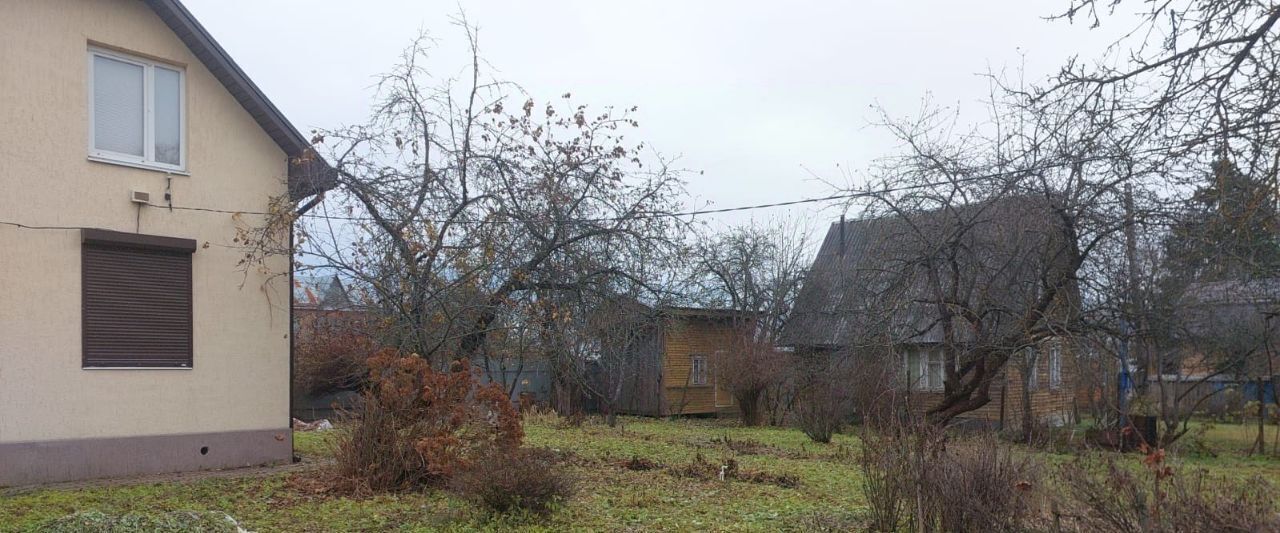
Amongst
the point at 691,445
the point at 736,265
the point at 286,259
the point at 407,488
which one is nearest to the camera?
the point at 407,488

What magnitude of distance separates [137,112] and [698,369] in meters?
22.1

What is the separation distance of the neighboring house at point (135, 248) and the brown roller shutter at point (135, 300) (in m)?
0.02

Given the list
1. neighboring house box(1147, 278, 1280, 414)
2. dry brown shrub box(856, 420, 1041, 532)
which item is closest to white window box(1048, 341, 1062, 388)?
neighboring house box(1147, 278, 1280, 414)

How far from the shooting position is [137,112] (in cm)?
1251

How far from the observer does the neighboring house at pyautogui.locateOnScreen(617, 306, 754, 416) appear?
30.2 m

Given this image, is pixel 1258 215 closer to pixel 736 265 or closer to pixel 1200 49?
pixel 1200 49

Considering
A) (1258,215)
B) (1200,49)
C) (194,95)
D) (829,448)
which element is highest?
(194,95)

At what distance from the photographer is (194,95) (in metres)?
12.9

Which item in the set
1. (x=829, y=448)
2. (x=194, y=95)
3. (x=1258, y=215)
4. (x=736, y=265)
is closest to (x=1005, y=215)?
(x=829, y=448)

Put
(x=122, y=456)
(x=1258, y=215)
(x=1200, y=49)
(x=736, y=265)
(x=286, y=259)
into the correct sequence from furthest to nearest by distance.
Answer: (x=736, y=265) < (x=286, y=259) < (x=122, y=456) < (x=1258, y=215) < (x=1200, y=49)

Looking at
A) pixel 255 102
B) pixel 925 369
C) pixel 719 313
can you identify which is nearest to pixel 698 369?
pixel 719 313

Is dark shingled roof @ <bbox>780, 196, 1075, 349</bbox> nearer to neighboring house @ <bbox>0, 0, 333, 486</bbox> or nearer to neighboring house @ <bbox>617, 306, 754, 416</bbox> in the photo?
neighboring house @ <bbox>0, 0, 333, 486</bbox>

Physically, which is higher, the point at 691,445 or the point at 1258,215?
the point at 1258,215

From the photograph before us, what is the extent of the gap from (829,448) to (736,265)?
12375 millimetres
